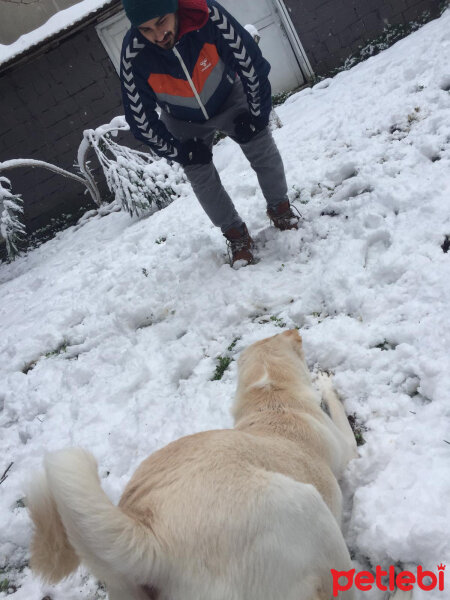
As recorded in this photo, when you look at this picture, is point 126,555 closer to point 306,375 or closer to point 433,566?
point 433,566

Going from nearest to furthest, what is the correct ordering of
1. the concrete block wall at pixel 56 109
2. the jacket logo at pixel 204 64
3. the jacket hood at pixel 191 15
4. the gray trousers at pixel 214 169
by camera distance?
the jacket hood at pixel 191 15
the jacket logo at pixel 204 64
the gray trousers at pixel 214 169
the concrete block wall at pixel 56 109

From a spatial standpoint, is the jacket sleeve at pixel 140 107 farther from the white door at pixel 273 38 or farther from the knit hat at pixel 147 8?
the white door at pixel 273 38

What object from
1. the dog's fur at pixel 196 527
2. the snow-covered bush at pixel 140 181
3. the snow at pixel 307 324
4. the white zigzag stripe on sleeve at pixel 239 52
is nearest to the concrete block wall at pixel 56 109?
the snow-covered bush at pixel 140 181

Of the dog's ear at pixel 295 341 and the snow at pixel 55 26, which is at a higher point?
the snow at pixel 55 26

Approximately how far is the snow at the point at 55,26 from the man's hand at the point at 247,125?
637cm

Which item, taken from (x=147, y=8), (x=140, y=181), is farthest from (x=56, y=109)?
(x=147, y=8)

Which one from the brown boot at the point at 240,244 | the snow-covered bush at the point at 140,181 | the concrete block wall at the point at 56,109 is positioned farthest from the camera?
the concrete block wall at the point at 56,109

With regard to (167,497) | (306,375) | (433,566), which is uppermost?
(167,497)

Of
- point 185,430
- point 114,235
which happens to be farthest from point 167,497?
point 114,235

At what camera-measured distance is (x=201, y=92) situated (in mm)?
2807

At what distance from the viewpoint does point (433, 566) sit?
1.36 metres

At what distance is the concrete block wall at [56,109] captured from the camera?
25.9 ft

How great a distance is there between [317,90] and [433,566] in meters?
7.51

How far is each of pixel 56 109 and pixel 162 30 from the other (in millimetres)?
6912
